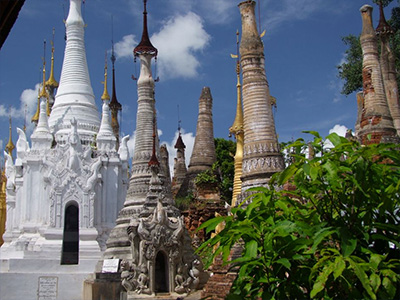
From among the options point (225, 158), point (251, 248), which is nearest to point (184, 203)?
point (225, 158)

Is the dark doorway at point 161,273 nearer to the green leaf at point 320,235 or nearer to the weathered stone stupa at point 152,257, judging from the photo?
the weathered stone stupa at point 152,257

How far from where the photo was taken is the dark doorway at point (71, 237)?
23.5 metres

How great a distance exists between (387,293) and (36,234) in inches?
849

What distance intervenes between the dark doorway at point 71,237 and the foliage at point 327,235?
18.6 m

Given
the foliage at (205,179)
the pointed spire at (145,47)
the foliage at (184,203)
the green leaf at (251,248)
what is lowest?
the green leaf at (251,248)

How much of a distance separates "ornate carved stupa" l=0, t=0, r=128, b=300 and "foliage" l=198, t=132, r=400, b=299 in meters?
16.4

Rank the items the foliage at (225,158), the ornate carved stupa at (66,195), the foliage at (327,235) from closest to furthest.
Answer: the foliage at (327,235)
the ornate carved stupa at (66,195)
the foliage at (225,158)

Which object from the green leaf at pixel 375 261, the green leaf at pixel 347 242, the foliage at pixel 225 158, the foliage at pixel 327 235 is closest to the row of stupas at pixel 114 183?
the foliage at pixel 225 158

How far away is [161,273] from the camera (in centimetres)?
1928

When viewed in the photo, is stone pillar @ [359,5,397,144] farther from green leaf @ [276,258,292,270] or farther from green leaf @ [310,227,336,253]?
green leaf @ [276,258,292,270]

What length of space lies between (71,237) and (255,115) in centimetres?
1304

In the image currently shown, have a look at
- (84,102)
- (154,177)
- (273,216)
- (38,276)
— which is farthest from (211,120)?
(273,216)

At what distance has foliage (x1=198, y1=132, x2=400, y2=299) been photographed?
18.1 ft

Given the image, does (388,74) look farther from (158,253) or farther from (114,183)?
(114,183)
